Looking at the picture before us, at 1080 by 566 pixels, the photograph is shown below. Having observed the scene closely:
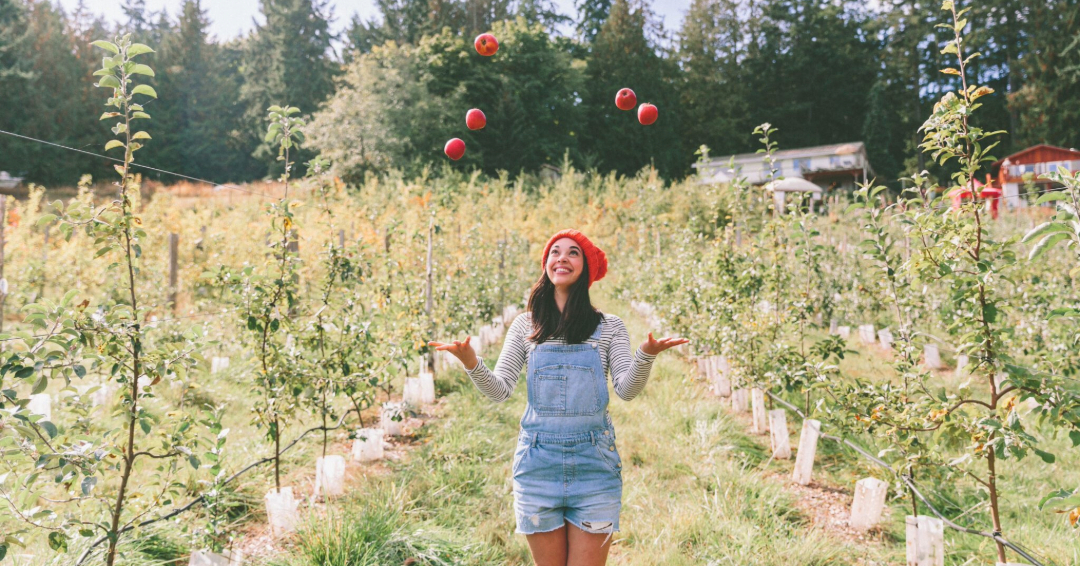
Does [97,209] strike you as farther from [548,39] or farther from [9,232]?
[548,39]

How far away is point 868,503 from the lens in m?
3.00

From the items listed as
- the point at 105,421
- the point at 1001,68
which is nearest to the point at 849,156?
the point at 1001,68

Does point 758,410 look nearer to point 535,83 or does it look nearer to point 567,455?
point 567,455

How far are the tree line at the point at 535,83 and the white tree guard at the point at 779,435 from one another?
17.2m

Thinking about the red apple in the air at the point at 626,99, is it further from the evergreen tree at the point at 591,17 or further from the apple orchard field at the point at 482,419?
the evergreen tree at the point at 591,17

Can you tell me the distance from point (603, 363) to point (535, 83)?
2133cm

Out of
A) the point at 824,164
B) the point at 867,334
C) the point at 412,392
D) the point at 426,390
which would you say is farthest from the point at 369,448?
the point at 824,164

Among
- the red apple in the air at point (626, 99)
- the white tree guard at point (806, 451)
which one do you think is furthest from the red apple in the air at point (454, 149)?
the white tree guard at point (806, 451)

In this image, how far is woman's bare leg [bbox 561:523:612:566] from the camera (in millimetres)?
1909

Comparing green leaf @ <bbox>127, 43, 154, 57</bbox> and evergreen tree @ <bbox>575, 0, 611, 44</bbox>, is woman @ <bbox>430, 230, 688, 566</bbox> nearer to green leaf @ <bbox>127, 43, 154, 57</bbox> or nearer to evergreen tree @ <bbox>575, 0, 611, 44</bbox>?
green leaf @ <bbox>127, 43, 154, 57</bbox>

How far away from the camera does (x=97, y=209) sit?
191 centimetres

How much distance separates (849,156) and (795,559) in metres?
29.9

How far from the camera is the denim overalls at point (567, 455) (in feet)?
6.35

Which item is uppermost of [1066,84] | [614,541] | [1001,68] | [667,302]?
[1001,68]
